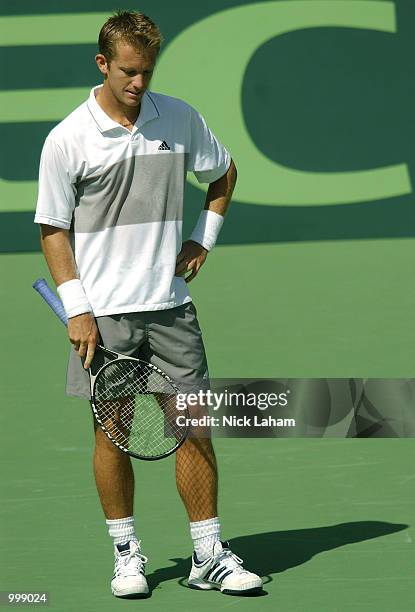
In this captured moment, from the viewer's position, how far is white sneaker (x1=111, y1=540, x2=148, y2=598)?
5.36m

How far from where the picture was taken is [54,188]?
530cm

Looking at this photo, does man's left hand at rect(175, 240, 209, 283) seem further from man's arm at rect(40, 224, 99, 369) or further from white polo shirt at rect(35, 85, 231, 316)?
man's arm at rect(40, 224, 99, 369)

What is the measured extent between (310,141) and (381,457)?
5.13 meters

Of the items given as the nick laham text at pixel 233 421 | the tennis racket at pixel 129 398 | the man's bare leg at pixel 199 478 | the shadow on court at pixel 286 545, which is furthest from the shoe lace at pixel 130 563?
the nick laham text at pixel 233 421

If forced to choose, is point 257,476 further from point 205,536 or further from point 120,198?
point 120,198

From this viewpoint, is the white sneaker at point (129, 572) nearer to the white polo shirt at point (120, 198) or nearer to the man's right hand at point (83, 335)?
the man's right hand at point (83, 335)

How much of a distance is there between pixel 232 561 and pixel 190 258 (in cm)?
108

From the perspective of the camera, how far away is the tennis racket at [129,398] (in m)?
5.37

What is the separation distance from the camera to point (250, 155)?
11.6 m

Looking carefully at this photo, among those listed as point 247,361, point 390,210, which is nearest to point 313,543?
point 247,361

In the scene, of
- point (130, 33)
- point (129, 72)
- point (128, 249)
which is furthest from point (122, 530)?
point (130, 33)

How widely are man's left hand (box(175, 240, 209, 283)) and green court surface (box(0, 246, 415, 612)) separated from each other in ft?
3.53

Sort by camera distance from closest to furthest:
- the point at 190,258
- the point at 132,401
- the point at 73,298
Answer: the point at 73,298 < the point at 132,401 < the point at 190,258

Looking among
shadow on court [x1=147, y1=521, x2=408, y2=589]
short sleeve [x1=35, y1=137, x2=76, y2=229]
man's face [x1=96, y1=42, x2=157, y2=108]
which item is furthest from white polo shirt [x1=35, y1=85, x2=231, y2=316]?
shadow on court [x1=147, y1=521, x2=408, y2=589]
